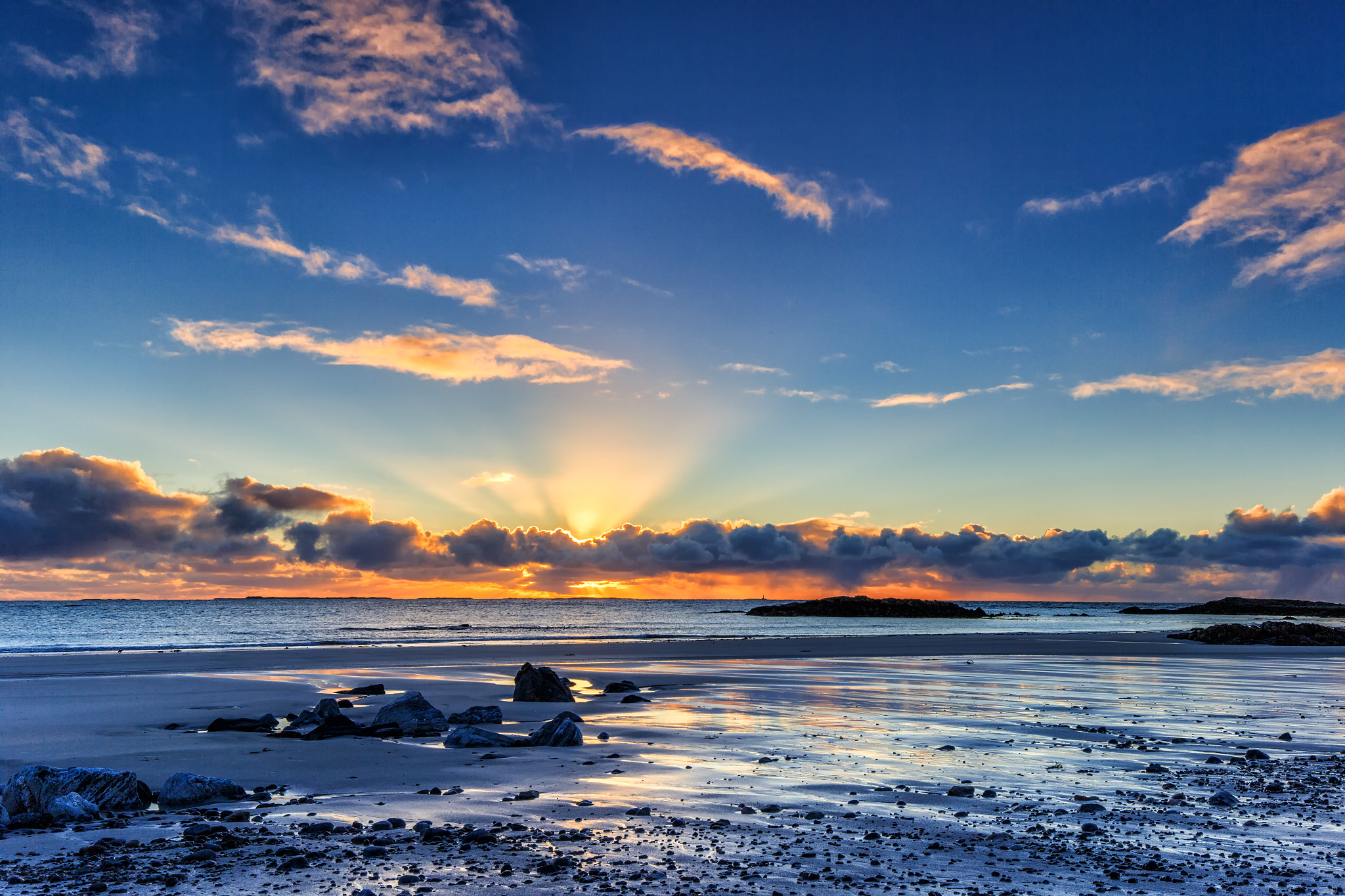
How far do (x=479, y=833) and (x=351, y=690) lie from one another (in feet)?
52.2

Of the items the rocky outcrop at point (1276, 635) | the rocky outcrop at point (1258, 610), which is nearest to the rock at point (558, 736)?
the rocky outcrop at point (1276, 635)

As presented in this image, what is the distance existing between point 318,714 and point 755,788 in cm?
983

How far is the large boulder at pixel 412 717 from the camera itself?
14703mm

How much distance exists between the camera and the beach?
21.9 ft

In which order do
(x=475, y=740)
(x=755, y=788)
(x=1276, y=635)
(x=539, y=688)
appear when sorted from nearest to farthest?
(x=755, y=788) < (x=475, y=740) < (x=539, y=688) < (x=1276, y=635)

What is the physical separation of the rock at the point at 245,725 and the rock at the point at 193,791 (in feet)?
18.6

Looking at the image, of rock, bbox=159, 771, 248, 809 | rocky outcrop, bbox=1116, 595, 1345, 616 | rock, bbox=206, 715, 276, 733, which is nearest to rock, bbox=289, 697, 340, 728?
rock, bbox=206, 715, 276, 733

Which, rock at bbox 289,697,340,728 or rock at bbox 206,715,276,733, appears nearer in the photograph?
rock at bbox 206,715,276,733

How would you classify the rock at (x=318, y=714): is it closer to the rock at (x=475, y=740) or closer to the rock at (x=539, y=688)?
the rock at (x=475, y=740)

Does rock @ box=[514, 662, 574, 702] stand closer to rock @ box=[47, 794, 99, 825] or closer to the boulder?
the boulder

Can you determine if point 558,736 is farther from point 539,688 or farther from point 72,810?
point 539,688

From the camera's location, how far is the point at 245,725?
15.3 metres

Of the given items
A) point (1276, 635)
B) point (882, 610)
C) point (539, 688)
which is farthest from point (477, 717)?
point (882, 610)

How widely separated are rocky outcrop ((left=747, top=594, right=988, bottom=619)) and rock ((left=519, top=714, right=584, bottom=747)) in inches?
4870
